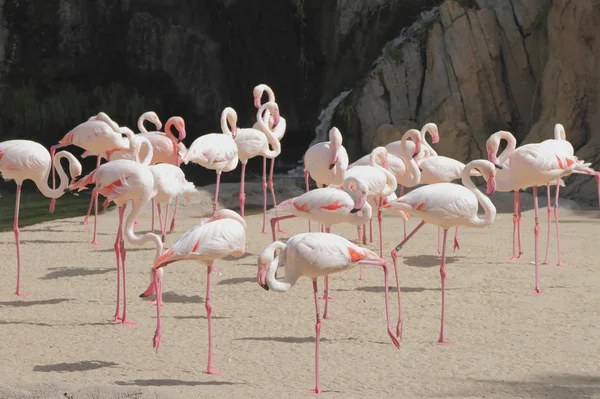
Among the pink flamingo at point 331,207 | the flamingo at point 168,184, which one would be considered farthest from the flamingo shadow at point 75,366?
the flamingo at point 168,184

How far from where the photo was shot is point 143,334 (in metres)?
6.33

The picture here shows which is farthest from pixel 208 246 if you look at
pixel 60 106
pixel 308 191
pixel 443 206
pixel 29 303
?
pixel 60 106

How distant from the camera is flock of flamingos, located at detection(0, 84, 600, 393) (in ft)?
17.6

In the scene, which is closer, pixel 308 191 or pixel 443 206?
pixel 443 206

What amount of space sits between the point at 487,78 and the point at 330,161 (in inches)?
259

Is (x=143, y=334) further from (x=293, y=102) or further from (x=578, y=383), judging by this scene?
(x=293, y=102)

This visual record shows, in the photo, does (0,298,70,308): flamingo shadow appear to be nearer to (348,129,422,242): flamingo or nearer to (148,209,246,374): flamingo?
(148,209,246,374): flamingo

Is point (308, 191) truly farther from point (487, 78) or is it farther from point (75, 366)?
point (487, 78)

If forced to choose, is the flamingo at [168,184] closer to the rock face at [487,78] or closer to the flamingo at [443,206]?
the flamingo at [443,206]

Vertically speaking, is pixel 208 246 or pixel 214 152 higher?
pixel 214 152

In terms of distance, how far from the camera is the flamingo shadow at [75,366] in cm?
547

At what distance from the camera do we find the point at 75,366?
555 centimetres

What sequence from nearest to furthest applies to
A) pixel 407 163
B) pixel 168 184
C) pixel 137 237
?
pixel 137 237
pixel 168 184
pixel 407 163

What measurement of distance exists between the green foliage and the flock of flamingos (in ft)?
22.4
